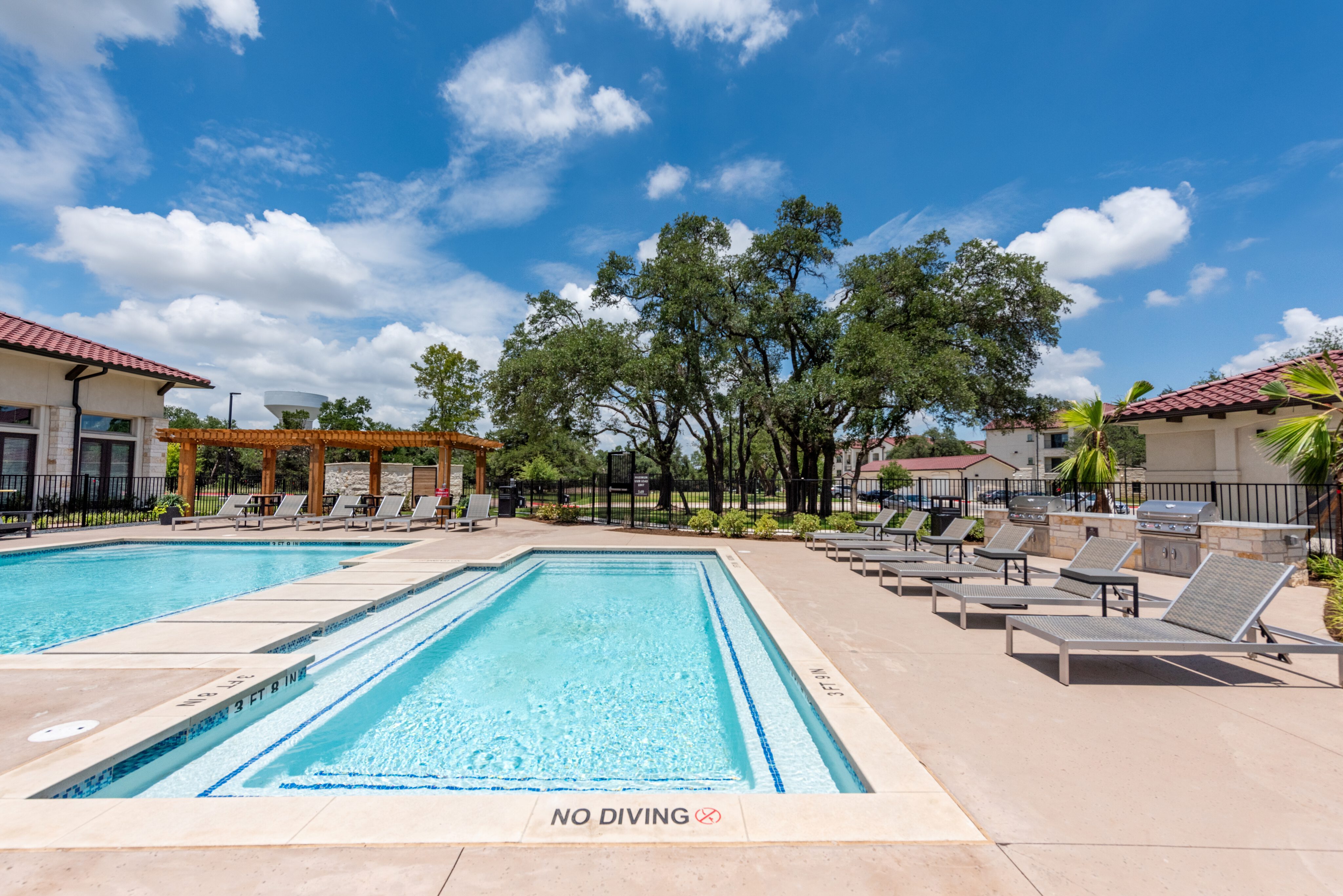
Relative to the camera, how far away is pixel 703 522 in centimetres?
1616

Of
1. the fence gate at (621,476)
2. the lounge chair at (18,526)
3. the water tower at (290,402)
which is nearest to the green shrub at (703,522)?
the fence gate at (621,476)

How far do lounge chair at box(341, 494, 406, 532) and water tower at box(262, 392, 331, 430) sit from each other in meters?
22.1

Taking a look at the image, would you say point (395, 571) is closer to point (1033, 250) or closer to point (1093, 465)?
point (1093, 465)

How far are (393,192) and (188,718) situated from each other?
55.1 ft

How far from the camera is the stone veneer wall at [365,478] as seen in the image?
81.3ft

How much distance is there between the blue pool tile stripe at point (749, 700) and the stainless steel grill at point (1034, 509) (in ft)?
24.4

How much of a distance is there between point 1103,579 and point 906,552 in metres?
3.64

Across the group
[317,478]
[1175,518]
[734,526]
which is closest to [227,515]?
[317,478]

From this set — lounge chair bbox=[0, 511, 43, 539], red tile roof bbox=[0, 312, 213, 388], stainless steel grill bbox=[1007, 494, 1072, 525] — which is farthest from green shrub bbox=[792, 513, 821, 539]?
red tile roof bbox=[0, 312, 213, 388]

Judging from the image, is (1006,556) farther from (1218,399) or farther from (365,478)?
(365,478)

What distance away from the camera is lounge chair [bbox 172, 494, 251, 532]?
1692 cm

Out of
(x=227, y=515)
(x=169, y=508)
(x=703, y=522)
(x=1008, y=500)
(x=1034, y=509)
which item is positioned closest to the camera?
(x=1034, y=509)

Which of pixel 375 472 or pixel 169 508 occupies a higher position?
pixel 375 472

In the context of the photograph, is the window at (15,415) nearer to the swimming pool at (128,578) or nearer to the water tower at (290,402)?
the swimming pool at (128,578)
